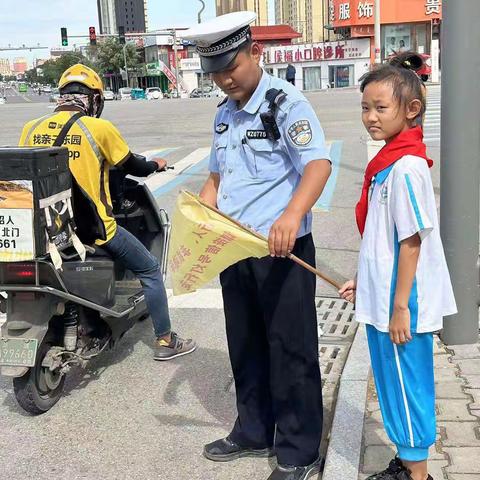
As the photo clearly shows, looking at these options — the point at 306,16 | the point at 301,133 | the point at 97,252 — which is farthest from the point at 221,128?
the point at 306,16

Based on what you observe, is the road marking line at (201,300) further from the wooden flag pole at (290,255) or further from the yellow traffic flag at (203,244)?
the wooden flag pole at (290,255)

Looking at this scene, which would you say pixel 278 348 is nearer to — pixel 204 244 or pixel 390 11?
pixel 204 244

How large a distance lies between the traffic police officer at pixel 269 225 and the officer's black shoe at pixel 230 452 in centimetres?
3

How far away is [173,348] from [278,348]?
1679 millimetres

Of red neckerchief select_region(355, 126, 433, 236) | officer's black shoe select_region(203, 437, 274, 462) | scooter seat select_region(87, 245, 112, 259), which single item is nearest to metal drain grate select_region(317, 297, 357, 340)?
officer's black shoe select_region(203, 437, 274, 462)

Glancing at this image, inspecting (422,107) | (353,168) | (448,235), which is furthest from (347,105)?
(422,107)

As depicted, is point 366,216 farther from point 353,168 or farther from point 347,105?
point 347,105

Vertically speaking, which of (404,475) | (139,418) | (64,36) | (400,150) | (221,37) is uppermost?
(64,36)

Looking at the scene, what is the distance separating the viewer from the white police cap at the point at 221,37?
254cm

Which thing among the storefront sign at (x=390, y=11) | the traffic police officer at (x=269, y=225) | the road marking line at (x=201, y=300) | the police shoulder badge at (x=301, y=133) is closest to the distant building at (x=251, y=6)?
the storefront sign at (x=390, y=11)

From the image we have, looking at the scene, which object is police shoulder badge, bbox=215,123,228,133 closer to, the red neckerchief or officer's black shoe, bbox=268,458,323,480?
the red neckerchief

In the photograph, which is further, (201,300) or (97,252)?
(201,300)

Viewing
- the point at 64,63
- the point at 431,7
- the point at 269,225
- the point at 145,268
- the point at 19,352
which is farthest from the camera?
the point at 64,63

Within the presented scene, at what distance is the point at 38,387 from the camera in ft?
12.1
